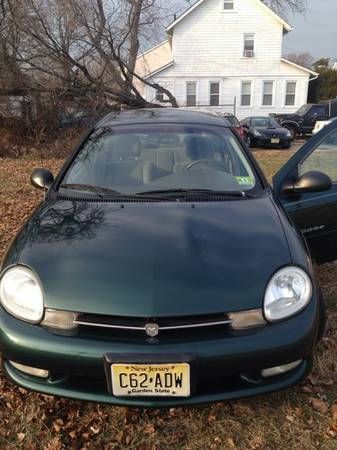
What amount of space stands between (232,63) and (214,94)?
2140 millimetres

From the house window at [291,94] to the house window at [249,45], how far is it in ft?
10.0

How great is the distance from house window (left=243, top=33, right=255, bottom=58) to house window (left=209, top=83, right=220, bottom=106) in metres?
2.60

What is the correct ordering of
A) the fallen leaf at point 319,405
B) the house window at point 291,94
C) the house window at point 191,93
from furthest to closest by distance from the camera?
the house window at point 291,94 < the house window at point 191,93 < the fallen leaf at point 319,405

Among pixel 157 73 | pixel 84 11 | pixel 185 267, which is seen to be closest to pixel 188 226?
pixel 185 267

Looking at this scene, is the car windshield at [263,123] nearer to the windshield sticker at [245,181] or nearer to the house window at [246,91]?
the house window at [246,91]

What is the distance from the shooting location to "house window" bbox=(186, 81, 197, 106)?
27.2 metres

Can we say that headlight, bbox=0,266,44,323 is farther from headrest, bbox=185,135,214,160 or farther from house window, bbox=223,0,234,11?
house window, bbox=223,0,234,11

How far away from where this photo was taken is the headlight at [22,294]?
2.10 metres

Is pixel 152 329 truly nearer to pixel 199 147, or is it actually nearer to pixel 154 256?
pixel 154 256

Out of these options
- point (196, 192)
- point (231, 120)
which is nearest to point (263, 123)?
point (231, 120)

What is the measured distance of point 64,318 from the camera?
2.05 m

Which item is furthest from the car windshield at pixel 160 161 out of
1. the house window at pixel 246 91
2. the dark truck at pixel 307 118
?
the house window at pixel 246 91

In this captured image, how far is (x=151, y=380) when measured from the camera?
196cm

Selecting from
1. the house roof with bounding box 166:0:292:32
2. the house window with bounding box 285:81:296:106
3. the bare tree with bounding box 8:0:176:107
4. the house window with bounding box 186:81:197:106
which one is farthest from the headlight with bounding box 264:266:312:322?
the house window with bounding box 285:81:296:106
